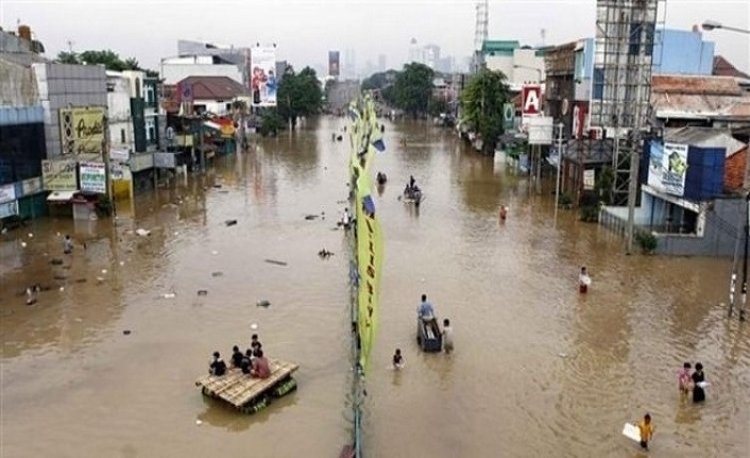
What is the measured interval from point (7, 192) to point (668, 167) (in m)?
34.0

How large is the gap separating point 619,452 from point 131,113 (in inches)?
1779

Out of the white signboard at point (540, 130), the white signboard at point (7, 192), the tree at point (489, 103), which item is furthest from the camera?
the tree at point (489, 103)

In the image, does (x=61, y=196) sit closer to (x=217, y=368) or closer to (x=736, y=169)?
(x=217, y=368)

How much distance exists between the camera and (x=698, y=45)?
2450 inches

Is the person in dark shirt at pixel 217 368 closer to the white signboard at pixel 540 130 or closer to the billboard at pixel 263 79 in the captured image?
the white signboard at pixel 540 130

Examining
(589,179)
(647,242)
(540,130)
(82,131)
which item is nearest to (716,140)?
(647,242)

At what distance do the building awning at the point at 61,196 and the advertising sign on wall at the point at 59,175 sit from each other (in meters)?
0.19

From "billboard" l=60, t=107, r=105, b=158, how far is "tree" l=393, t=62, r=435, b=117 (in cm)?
10893

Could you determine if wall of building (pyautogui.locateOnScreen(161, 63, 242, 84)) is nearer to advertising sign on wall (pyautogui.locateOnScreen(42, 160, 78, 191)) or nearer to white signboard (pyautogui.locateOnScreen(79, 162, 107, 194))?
advertising sign on wall (pyautogui.locateOnScreen(42, 160, 78, 191))

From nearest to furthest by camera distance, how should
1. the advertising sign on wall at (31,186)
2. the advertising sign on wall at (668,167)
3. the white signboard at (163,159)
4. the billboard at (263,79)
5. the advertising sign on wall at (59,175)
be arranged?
the advertising sign on wall at (668,167) < the advertising sign on wall at (31,186) < the advertising sign on wall at (59,175) < the white signboard at (163,159) < the billboard at (263,79)

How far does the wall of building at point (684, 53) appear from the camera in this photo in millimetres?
61750

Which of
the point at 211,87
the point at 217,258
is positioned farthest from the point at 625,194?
the point at 211,87

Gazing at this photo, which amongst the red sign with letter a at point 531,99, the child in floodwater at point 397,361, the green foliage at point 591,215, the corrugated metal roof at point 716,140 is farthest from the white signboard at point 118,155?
the red sign with letter a at point 531,99

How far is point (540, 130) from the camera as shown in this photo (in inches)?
2106
